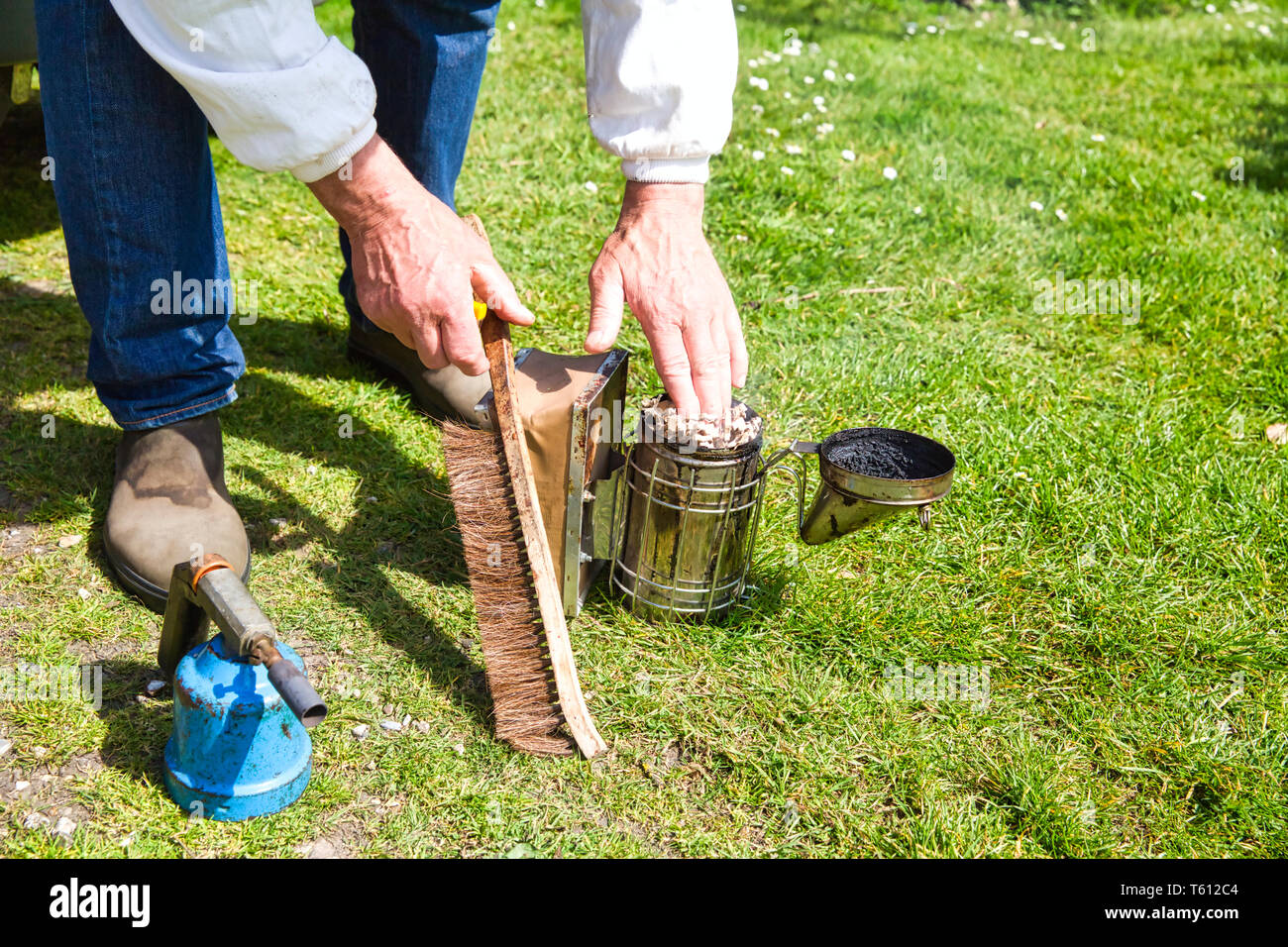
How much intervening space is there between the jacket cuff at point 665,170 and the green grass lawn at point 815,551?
96 cm

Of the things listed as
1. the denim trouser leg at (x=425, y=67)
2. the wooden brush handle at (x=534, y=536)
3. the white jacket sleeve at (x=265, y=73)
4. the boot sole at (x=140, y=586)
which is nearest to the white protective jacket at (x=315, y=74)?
the white jacket sleeve at (x=265, y=73)

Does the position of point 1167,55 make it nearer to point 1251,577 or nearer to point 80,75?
point 1251,577

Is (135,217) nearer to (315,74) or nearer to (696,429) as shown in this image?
(315,74)

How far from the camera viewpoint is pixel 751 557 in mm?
2406

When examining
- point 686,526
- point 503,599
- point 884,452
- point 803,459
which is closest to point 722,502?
point 686,526

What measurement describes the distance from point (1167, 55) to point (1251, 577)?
567cm

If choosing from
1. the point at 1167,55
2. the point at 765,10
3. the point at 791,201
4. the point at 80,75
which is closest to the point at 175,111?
the point at 80,75

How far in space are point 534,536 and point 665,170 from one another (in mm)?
765

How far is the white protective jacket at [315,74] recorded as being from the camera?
164cm

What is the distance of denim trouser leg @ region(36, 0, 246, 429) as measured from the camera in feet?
6.62

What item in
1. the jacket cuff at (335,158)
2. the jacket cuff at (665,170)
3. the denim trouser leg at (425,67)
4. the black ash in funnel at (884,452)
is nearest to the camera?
the jacket cuff at (335,158)

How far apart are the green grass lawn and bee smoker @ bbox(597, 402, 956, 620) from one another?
0.10 m

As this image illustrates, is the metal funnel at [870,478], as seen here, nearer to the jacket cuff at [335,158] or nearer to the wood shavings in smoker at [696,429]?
the wood shavings in smoker at [696,429]

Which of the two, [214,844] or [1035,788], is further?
[1035,788]
